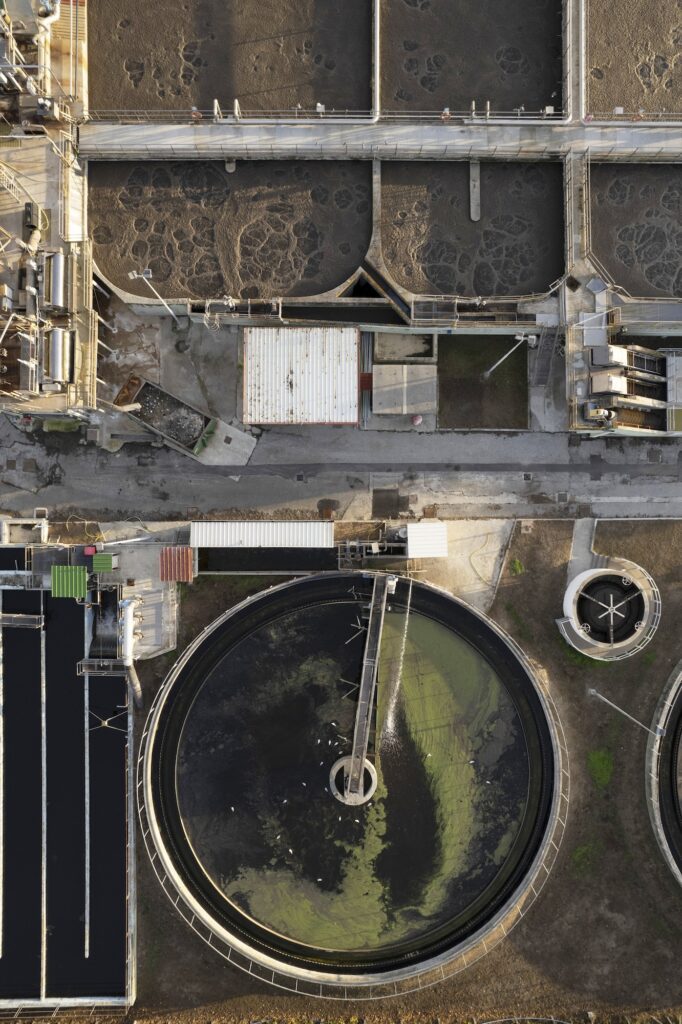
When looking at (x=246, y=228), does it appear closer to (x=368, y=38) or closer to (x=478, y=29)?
(x=368, y=38)

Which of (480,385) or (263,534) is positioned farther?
(480,385)

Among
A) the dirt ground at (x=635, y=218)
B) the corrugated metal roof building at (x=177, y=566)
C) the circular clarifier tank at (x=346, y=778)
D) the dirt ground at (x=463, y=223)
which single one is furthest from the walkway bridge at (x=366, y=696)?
the dirt ground at (x=635, y=218)

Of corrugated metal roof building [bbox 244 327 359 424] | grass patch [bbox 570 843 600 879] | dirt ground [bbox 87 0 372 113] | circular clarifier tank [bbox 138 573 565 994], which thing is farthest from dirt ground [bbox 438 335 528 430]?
grass patch [bbox 570 843 600 879]

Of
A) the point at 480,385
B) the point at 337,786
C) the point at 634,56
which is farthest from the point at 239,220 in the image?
the point at 337,786

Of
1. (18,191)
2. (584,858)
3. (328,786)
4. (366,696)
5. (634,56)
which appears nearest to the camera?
(18,191)

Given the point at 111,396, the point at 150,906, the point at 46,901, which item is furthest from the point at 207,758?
the point at 111,396

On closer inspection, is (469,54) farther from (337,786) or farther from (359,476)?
(337,786)

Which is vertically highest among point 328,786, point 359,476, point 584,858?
point 359,476

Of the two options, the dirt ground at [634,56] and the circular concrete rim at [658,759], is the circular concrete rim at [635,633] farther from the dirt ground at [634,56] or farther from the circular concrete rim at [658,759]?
the dirt ground at [634,56]
